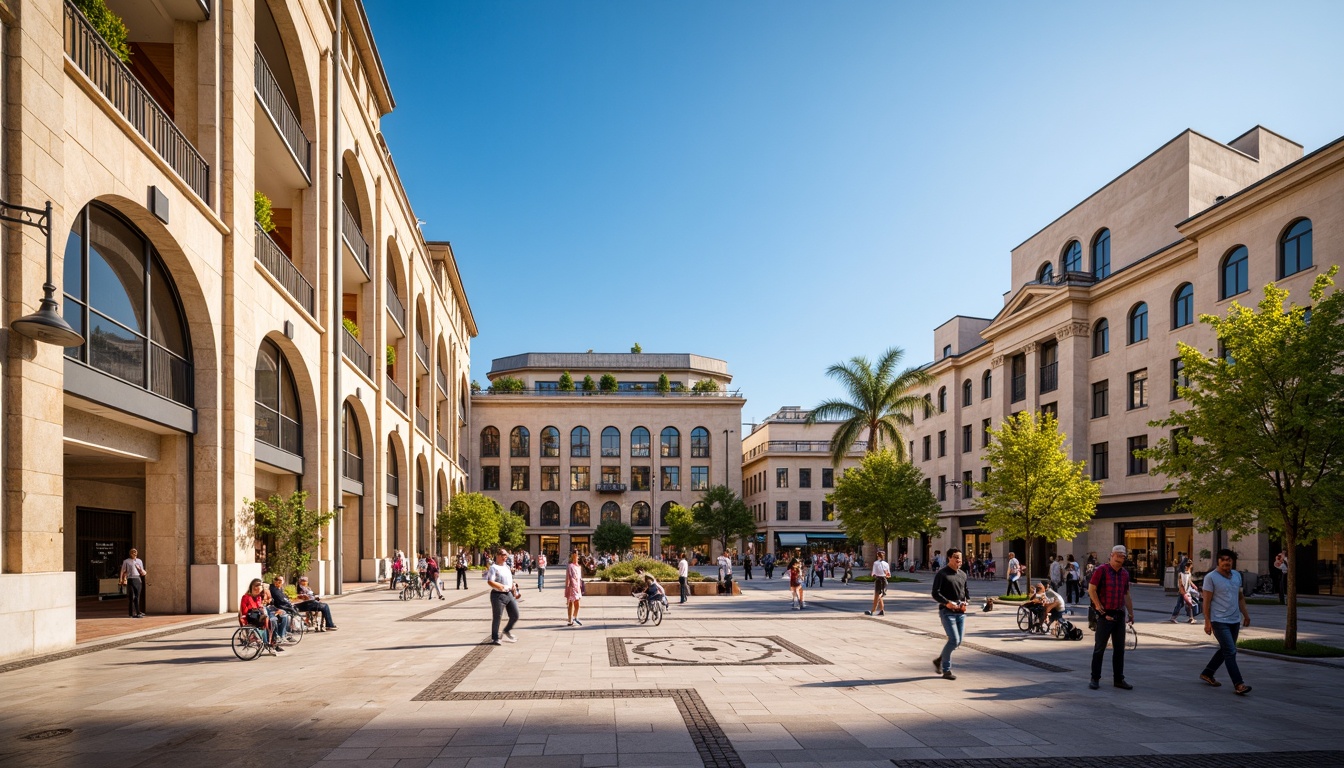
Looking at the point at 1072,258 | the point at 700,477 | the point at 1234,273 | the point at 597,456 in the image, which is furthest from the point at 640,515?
the point at 1234,273

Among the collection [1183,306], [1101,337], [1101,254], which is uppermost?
[1101,254]

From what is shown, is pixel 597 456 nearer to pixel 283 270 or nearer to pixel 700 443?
pixel 700 443

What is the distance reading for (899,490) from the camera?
41.0 metres

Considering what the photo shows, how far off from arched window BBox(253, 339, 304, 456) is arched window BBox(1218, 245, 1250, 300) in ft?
113

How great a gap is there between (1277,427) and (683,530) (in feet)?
181

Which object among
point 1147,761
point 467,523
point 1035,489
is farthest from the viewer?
point 467,523

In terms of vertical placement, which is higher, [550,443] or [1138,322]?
[1138,322]

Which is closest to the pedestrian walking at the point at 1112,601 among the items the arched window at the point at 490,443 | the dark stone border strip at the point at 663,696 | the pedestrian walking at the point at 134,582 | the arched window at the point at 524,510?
the dark stone border strip at the point at 663,696

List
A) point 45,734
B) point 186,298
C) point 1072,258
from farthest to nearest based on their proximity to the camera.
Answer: point 1072,258 < point 186,298 < point 45,734

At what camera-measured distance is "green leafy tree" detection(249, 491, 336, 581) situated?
21.2 metres

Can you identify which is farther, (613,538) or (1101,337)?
(613,538)

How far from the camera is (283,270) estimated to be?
24.9 meters

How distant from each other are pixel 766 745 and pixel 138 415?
46.9 ft

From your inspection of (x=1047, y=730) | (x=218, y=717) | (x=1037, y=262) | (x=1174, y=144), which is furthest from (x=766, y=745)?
(x=1037, y=262)
